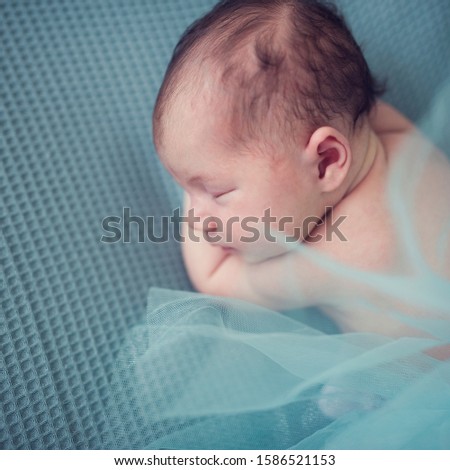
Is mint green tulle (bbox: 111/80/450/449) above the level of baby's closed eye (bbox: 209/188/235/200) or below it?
below

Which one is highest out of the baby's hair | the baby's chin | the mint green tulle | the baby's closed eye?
the baby's hair

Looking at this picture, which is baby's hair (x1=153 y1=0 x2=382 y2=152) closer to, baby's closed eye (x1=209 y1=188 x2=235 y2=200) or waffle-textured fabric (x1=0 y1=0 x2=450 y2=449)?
baby's closed eye (x1=209 y1=188 x2=235 y2=200)

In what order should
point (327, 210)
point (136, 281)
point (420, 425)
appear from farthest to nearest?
point (136, 281), point (327, 210), point (420, 425)

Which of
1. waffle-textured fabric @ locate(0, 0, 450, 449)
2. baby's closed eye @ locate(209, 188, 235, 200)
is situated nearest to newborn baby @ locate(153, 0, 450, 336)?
baby's closed eye @ locate(209, 188, 235, 200)

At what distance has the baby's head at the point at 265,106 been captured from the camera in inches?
23.2

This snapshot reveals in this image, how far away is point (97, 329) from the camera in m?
0.74

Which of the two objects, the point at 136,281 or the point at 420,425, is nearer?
the point at 420,425

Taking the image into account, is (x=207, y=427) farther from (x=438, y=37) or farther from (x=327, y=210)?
(x=438, y=37)

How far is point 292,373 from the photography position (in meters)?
0.65

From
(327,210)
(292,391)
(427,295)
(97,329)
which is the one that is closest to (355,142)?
(327,210)

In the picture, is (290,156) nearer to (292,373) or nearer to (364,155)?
(364,155)

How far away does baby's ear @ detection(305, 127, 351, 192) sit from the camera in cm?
61

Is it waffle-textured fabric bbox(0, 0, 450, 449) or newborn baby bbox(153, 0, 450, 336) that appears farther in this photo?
waffle-textured fabric bbox(0, 0, 450, 449)
